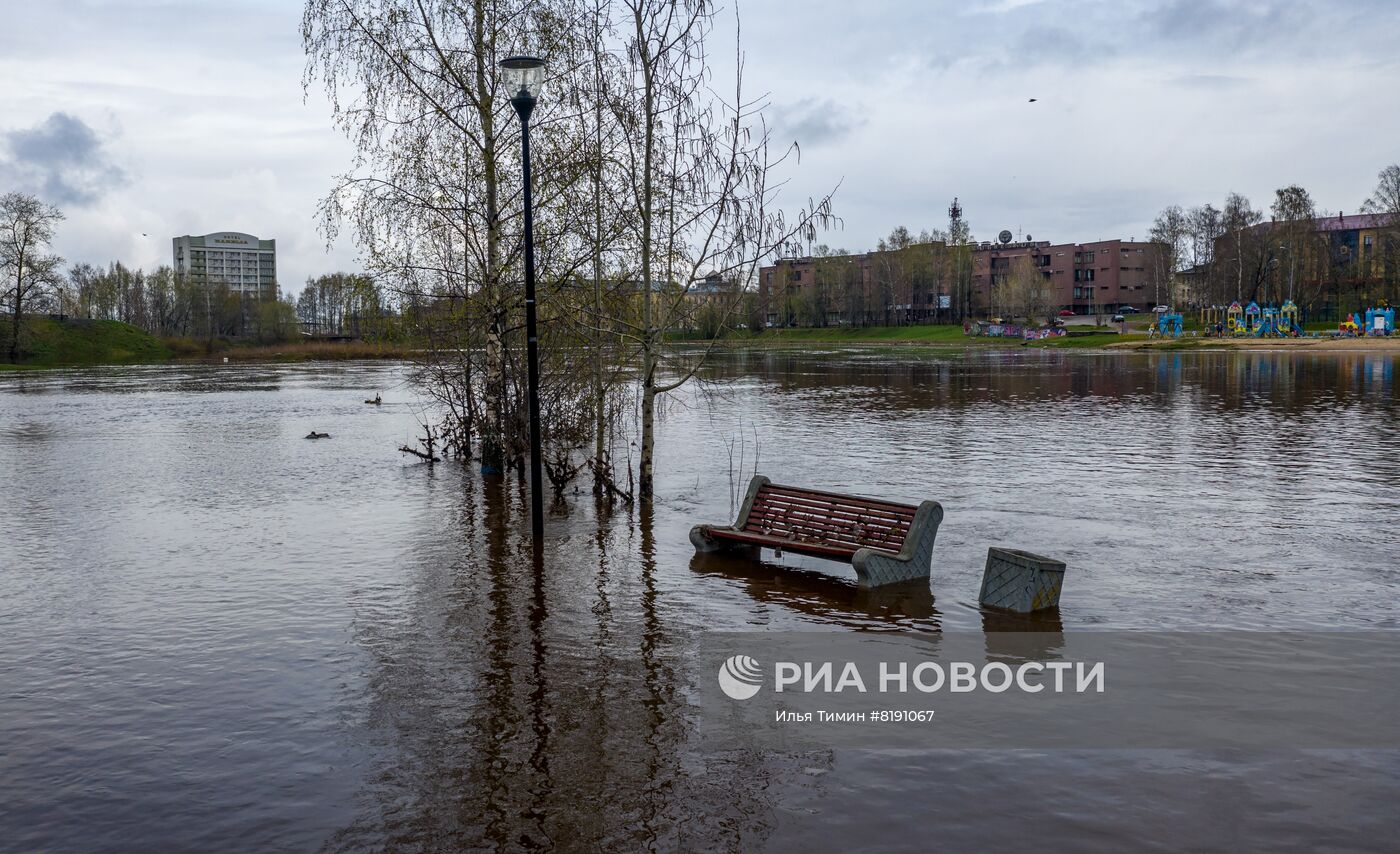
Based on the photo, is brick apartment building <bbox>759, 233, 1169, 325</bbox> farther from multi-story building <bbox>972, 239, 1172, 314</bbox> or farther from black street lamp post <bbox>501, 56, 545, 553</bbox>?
black street lamp post <bbox>501, 56, 545, 553</bbox>

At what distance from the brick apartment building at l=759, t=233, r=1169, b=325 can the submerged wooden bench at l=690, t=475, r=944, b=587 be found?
12770cm

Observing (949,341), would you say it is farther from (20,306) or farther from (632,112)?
(632,112)

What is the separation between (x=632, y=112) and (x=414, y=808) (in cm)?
1209

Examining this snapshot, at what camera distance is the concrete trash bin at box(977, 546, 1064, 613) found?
10375 millimetres

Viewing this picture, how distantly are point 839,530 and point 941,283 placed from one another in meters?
142

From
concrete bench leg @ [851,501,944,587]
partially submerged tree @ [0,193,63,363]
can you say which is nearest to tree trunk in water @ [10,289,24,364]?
partially submerged tree @ [0,193,63,363]

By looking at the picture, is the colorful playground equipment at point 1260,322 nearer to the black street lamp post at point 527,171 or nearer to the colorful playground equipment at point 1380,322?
the colorful playground equipment at point 1380,322

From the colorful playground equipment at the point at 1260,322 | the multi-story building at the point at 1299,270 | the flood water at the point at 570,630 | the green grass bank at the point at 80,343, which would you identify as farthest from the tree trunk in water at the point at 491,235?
the multi-story building at the point at 1299,270

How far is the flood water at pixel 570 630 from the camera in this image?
20.2ft

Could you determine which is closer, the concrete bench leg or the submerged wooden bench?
the concrete bench leg

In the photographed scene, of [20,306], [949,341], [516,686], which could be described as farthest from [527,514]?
[949,341]

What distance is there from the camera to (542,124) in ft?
63.1

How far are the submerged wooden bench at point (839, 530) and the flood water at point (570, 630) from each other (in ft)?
1.29

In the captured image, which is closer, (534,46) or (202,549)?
(202,549)
